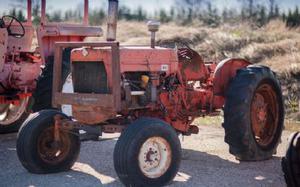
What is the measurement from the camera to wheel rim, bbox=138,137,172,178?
5863mm

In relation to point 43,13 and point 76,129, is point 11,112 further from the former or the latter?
point 76,129

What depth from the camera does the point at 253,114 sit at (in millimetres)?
7242

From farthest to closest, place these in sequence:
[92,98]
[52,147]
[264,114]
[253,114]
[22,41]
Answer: [22,41] < [264,114] < [253,114] < [52,147] < [92,98]

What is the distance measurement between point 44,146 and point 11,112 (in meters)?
3.00

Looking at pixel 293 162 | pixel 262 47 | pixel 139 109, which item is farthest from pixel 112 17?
pixel 262 47

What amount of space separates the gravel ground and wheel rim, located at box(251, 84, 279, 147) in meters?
0.29

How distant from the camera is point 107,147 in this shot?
8.12m

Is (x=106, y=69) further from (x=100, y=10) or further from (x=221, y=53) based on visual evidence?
(x=100, y=10)

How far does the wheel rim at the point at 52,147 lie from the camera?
21.8 feet

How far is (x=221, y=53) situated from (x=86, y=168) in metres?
10.3

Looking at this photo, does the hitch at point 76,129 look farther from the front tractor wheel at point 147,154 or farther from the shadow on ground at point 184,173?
the front tractor wheel at point 147,154

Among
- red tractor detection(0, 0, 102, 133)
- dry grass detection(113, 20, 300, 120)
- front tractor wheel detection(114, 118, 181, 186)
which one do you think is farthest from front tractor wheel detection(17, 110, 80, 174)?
dry grass detection(113, 20, 300, 120)

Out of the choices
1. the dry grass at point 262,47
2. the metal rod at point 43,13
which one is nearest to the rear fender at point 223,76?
the metal rod at point 43,13

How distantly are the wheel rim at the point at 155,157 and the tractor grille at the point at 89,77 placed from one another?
2.73 ft
